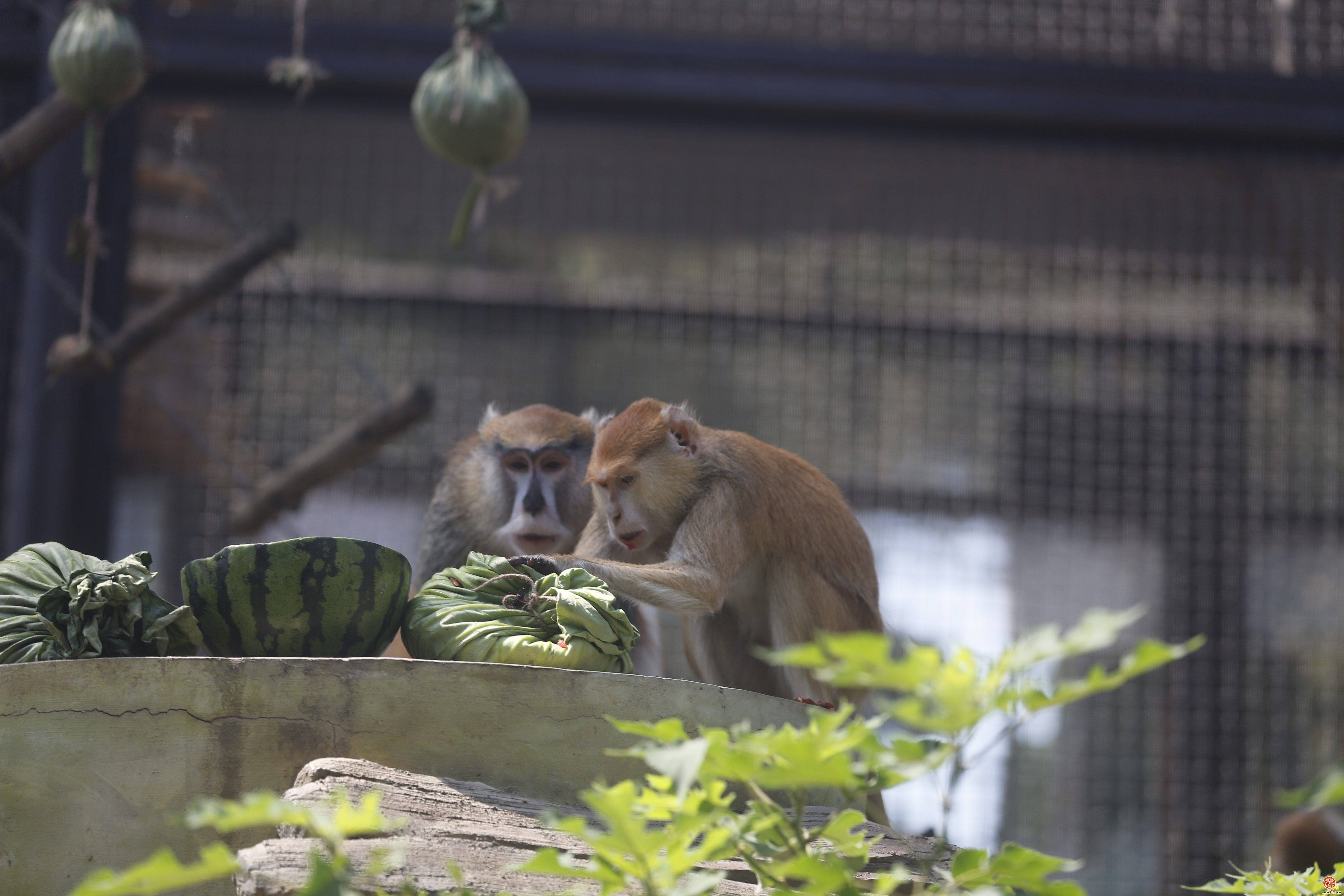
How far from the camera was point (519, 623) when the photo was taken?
210 cm

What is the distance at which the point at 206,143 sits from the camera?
421cm

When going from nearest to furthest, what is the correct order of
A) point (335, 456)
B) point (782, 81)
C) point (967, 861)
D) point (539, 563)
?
1. point (967, 861)
2. point (539, 563)
3. point (782, 81)
4. point (335, 456)

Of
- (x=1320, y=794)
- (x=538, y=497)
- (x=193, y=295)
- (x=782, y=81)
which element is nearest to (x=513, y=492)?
(x=538, y=497)

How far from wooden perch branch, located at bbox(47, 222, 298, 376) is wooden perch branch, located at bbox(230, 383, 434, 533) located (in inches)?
19.3

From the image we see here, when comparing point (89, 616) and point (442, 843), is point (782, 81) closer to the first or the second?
point (89, 616)

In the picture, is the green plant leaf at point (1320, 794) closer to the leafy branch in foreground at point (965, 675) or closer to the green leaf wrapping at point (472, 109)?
the leafy branch in foreground at point (965, 675)

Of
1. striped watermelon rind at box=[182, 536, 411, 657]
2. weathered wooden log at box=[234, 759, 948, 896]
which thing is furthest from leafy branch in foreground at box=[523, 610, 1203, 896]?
striped watermelon rind at box=[182, 536, 411, 657]

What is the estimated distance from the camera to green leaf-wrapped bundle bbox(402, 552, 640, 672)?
2.01 m

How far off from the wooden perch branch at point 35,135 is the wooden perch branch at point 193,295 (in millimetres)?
478

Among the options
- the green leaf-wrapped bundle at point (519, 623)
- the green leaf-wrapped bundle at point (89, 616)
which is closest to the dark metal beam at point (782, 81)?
the green leaf-wrapped bundle at point (519, 623)

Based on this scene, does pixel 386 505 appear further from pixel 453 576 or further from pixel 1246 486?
pixel 1246 486

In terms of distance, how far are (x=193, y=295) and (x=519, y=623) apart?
1.90 meters

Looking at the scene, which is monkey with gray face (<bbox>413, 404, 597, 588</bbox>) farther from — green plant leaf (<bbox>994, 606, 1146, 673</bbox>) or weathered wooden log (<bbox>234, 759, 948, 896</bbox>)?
green plant leaf (<bbox>994, 606, 1146, 673</bbox>)

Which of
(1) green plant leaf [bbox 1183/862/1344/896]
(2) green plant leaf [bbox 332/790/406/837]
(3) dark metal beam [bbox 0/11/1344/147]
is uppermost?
(3) dark metal beam [bbox 0/11/1344/147]
